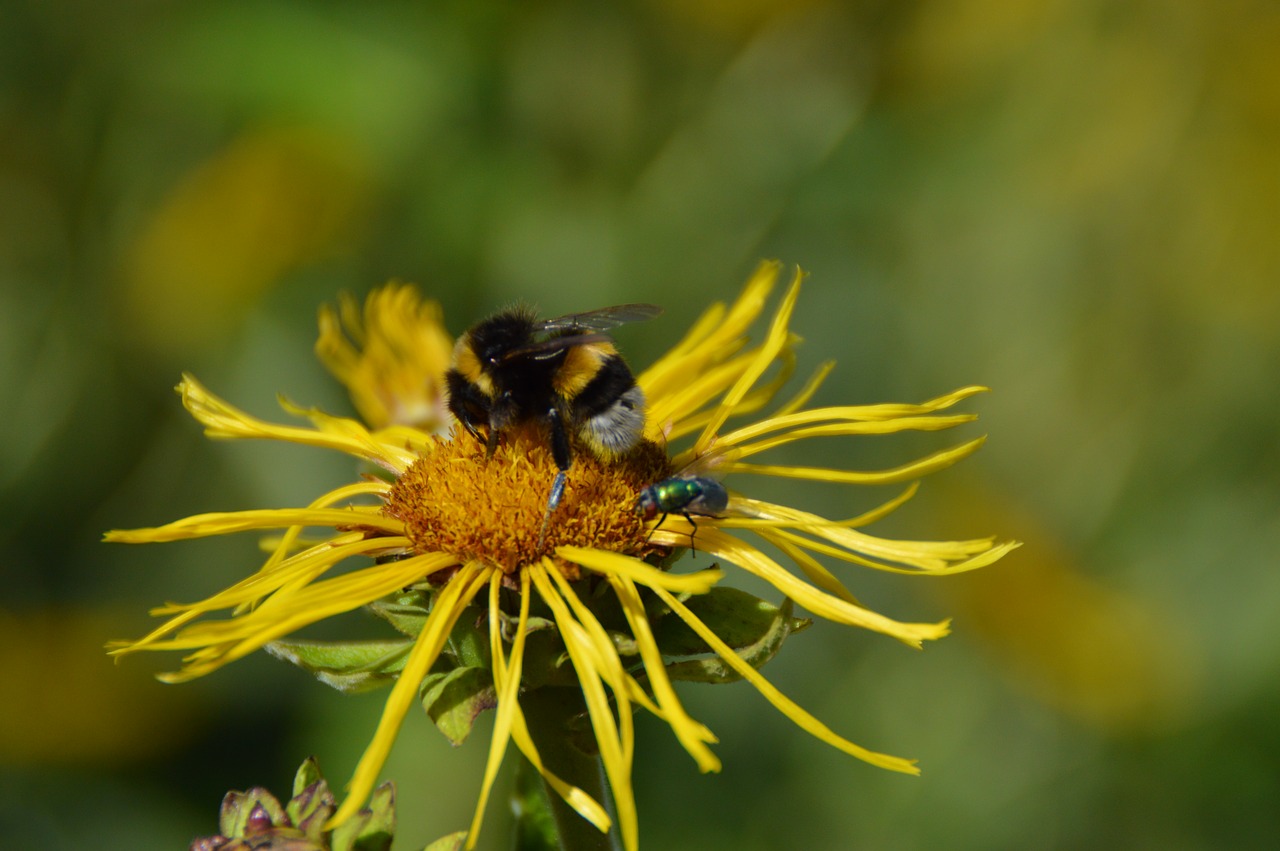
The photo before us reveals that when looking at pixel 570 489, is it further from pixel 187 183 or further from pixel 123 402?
pixel 187 183

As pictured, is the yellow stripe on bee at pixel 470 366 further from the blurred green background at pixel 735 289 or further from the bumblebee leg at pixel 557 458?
the blurred green background at pixel 735 289

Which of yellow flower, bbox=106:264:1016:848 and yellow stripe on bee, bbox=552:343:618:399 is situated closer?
yellow flower, bbox=106:264:1016:848

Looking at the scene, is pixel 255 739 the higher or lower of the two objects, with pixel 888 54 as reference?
lower

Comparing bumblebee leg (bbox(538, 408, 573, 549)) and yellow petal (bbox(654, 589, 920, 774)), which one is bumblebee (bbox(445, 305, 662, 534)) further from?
yellow petal (bbox(654, 589, 920, 774))

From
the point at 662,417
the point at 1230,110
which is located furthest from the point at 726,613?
the point at 1230,110

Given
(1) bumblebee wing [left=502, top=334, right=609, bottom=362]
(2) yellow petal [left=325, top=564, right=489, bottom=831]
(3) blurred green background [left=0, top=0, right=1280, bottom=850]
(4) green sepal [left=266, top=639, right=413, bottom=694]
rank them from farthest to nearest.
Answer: (3) blurred green background [left=0, top=0, right=1280, bottom=850] → (1) bumblebee wing [left=502, top=334, right=609, bottom=362] → (4) green sepal [left=266, top=639, right=413, bottom=694] → (2) yellow petal [left=325, top=564, right=489, bottom=831]

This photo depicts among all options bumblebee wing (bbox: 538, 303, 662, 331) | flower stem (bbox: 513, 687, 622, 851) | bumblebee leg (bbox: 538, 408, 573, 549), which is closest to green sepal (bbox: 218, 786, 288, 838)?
flower stem (bbox: 513, 687, 622, 851)

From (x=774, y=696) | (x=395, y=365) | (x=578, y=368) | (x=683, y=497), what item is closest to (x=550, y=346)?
(x=578, y=368)
